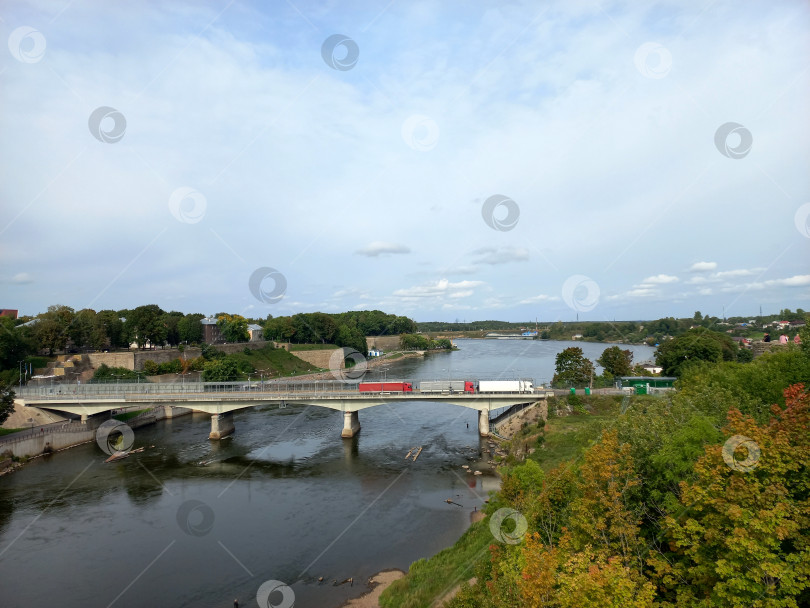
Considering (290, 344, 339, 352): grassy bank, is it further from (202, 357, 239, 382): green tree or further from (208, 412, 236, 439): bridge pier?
(208, 412, 236, 439): bridge pier

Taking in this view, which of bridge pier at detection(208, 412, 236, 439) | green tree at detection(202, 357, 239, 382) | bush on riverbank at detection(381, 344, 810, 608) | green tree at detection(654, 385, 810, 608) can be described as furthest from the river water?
green tree at detection(202, 357, 239, 382)

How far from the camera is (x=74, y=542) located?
93.7ft

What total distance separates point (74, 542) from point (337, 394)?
1103 inches

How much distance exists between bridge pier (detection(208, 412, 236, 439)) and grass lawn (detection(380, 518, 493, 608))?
37.7 meters

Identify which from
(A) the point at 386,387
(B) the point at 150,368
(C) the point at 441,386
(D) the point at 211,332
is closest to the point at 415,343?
(D) the point at 211,332

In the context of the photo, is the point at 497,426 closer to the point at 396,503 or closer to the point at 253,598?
the point at 396,503

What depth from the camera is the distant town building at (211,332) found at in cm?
10969

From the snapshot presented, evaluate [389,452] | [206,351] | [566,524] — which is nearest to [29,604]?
[566,524]

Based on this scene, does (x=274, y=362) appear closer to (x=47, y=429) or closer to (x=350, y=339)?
(x=350, y=339)

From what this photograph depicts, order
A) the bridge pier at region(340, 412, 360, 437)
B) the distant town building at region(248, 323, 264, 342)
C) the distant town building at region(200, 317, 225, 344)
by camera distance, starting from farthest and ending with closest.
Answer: the distant town building at region(248, 323, 264, 342) → the distant town building at region(200, 317, 225, 344) → the bridge pier at region(340, 412, 360, 437)

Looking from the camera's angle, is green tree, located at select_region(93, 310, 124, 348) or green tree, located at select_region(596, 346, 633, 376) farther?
green tree, located at select_region(93, 310, 124, 348)

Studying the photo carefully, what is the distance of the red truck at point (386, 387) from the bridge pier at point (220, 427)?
57.0ft

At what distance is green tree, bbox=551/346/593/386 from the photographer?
59297 millimetres

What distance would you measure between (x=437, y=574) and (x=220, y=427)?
40552mm
